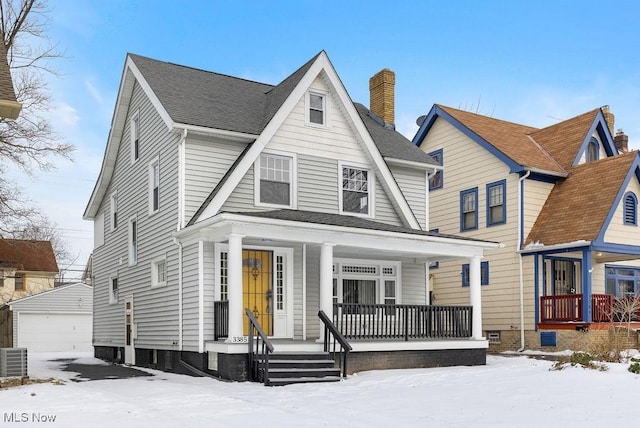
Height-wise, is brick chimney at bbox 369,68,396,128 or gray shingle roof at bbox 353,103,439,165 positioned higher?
brick chimney at bbox 369,68,396,128

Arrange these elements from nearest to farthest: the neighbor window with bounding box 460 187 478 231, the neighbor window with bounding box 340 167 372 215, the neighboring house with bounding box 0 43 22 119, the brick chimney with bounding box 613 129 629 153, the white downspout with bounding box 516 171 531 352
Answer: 1. the neighboring house with bounding box 0 43 22 119
2. the neighbor window with bounding box 340 167 372 215
3. the white downspout with bounding box 516 171 531 352
4. the neighbor window with bounding box 460 187 478 231
5. the brick chimney with bounding box 613 129 629 153

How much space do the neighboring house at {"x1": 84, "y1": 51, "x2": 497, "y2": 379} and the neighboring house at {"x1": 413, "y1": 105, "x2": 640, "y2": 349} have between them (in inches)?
155

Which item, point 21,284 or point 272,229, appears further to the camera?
point 21,284

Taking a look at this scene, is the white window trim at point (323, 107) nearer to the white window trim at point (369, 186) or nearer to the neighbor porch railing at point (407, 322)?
the white window trim at point (369, 186)

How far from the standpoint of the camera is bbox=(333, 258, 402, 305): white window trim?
19656 mm

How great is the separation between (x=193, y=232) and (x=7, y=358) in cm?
484

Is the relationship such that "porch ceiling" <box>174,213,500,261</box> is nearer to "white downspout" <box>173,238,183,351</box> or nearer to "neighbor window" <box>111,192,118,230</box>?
"white downspout" <box>173,238,183,351</box>

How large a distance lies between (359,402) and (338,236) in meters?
5.78

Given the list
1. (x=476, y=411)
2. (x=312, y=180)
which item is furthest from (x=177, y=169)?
(x=476, y=411)

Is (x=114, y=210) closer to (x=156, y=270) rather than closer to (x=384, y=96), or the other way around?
(x=156, y=270)

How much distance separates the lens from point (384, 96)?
24.1m

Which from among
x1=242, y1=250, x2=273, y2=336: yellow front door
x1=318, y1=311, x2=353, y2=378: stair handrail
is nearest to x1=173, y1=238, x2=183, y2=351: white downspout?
x1=242, y1=250, x2=273, y2=336: yellow front door

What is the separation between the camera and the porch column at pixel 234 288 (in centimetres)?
1499

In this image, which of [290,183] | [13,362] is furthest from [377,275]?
[13,362]
